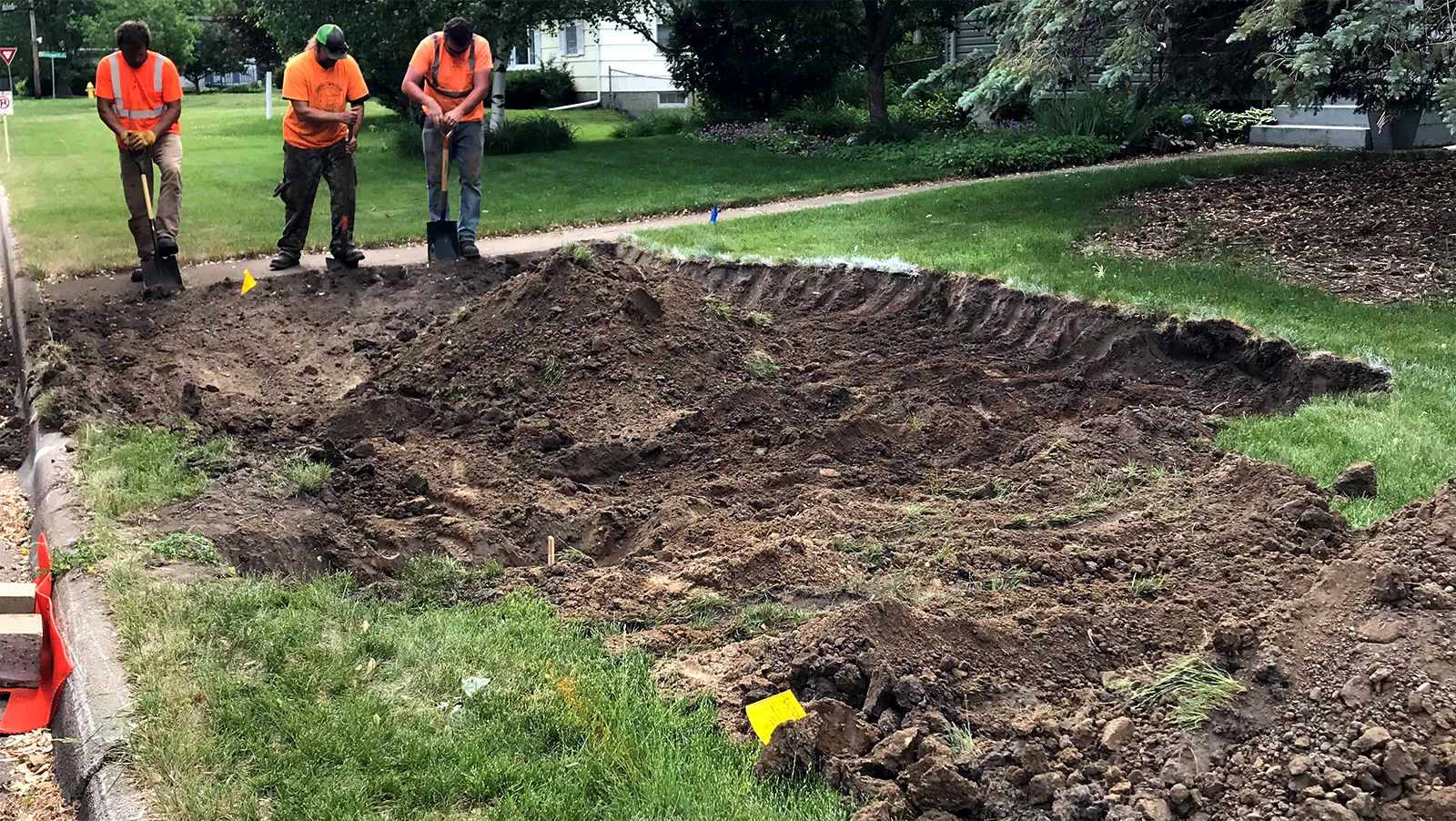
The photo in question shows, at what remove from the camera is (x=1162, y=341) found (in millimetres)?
7648

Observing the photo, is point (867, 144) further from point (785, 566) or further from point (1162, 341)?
point (785, 566)

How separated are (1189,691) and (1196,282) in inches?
235

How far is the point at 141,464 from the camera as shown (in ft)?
19.7

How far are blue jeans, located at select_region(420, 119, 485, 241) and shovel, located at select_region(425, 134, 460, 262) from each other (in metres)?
0.06

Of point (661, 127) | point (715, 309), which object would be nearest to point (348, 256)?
point (715, 309)

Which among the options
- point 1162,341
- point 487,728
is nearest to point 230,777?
point 487,728

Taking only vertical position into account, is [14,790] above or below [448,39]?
below

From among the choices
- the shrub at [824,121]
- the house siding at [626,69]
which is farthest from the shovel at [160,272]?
the house siding at [626,69]

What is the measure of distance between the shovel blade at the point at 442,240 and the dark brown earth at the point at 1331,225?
584 centimetres

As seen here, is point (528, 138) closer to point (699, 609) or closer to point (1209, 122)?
point (1209, 122)

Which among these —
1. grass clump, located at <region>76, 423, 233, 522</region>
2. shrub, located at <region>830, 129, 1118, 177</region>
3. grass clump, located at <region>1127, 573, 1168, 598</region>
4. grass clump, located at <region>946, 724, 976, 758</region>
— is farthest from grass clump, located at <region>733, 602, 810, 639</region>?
shrub, located at <region>830, 129, 1118, 177</region>

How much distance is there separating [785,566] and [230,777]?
214 centimetres

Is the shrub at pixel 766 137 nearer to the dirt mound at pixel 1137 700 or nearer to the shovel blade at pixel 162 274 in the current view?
the shovel blade at pixel 162 274

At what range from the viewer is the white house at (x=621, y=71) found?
31.6m
